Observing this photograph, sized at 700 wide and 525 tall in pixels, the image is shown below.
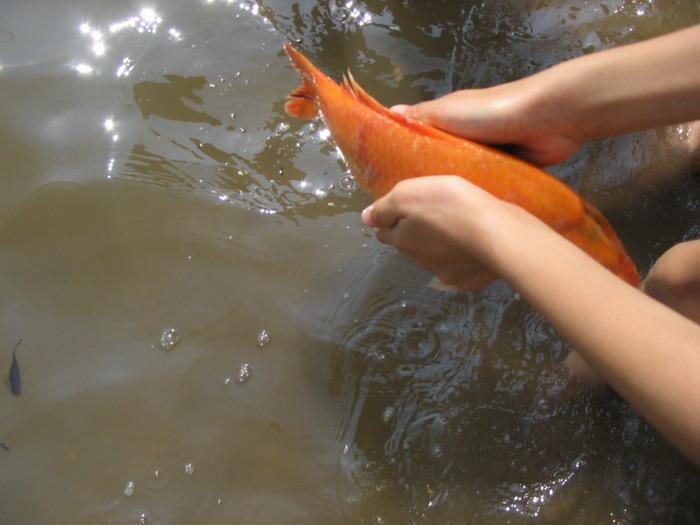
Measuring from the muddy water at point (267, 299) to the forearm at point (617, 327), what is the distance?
1.98 feet

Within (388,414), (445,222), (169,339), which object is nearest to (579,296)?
(445,222)

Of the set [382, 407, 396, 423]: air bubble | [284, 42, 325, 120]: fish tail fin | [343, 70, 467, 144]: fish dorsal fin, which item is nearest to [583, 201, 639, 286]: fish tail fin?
[343, 70, 467, 144]: fish dorsal fin

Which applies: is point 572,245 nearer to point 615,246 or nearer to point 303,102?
point 615,246

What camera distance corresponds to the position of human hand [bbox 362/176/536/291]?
4.41 ft

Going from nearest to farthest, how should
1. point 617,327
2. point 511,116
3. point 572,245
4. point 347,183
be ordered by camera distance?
point 617,327 → point 572,245 → point 511,116 → point 347,183

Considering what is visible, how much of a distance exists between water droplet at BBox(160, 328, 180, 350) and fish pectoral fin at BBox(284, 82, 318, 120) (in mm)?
687

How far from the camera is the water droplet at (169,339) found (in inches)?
74.8

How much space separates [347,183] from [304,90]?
38 cm

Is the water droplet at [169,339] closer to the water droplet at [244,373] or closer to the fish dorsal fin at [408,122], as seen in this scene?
the water droplet at [244,373]

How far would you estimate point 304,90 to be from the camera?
185cm

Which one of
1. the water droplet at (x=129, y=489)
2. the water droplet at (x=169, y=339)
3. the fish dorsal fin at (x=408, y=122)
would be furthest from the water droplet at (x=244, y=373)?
the fish dorsal fin at (x=408, y=122)

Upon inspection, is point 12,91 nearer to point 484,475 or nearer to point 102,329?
point 102,329

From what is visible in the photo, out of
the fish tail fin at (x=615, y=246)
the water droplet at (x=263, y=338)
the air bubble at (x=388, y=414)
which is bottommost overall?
the air bubble at (x=388, y=414)

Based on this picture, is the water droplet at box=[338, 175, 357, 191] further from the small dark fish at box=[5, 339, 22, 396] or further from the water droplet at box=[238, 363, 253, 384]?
the small dark fish at box=[5, 339, 22, 396]
